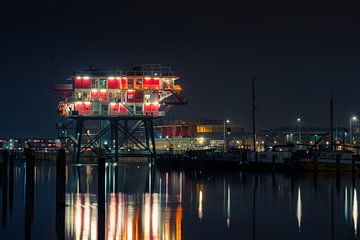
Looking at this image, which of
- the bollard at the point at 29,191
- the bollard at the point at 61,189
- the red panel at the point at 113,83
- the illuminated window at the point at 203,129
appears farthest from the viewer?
the illuminated window at the point at 203,129

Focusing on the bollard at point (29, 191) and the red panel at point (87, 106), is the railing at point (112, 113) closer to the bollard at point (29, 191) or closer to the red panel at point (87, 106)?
the red panel at point (87, 106)

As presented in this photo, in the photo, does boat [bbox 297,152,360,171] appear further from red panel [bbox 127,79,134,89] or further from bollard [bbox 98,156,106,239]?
bollard [bbox 98,156,106,239]

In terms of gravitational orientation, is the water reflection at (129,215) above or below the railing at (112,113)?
below

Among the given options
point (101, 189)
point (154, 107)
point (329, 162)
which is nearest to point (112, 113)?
point (154, 107)

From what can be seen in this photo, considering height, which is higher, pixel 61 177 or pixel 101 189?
pixel 61 177

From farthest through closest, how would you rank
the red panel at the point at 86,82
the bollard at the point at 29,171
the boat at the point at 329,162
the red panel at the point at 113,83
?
1. the red panel at the point at 86,82
2. the red panel at the point at 113,83
3. the boat at the point at 329,162
4. the bollard at the point at 29,171

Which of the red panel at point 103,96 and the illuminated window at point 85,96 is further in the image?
the illuminated window at point 85,96

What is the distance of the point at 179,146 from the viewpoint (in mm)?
135500

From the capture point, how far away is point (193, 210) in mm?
47719

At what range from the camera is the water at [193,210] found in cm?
3934

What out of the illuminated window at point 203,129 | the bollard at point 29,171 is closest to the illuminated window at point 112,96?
the bollard at point 29,171

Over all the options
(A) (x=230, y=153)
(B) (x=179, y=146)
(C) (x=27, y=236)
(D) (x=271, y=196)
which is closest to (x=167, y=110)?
(A) (x=230, y=153)

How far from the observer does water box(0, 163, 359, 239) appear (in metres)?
39.3

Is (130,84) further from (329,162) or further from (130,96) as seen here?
(329,162)
